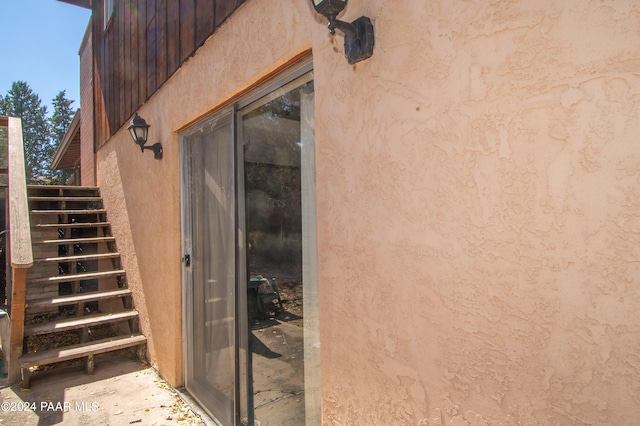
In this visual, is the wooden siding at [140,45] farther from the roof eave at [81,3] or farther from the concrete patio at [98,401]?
the concrete patio at [98,401]

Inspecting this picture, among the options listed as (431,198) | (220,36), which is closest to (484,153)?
(431,198)

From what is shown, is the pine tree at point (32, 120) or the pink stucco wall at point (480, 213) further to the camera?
the pine tree at point (32, 120)

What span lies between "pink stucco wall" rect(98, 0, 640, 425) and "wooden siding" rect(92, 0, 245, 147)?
1.55m

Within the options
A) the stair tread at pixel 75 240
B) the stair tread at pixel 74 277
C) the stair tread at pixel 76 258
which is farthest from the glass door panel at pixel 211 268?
the stair tread at pixel 75 240

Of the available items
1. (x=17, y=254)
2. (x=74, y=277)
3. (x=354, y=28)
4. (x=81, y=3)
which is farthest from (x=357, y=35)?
(x=81, y=3)

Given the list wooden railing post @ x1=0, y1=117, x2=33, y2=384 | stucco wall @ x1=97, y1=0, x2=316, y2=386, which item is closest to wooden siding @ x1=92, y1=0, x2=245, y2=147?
stucco wall @ x1=97, y1=0, x2=316, y2=386

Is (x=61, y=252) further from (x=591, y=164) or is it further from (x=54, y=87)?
(x=54, y=87)

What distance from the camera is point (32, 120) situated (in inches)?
1320

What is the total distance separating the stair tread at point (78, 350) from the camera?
12.1ft

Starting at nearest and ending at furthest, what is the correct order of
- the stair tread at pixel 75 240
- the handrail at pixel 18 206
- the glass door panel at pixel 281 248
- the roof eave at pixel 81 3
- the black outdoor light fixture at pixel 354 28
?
the black outdoor light fixture at pixel 354 28
the glass door panel at pixel 281 248
the handrail at pixel 18 206
the stair tread at pixel 75 240
the roof eave at pixel 81 3

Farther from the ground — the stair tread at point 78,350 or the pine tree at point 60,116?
the pine tree at point 60,116

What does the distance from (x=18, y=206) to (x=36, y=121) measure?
1521 inches

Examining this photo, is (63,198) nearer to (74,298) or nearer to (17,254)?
(74,298)

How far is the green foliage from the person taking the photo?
32.6 meters
